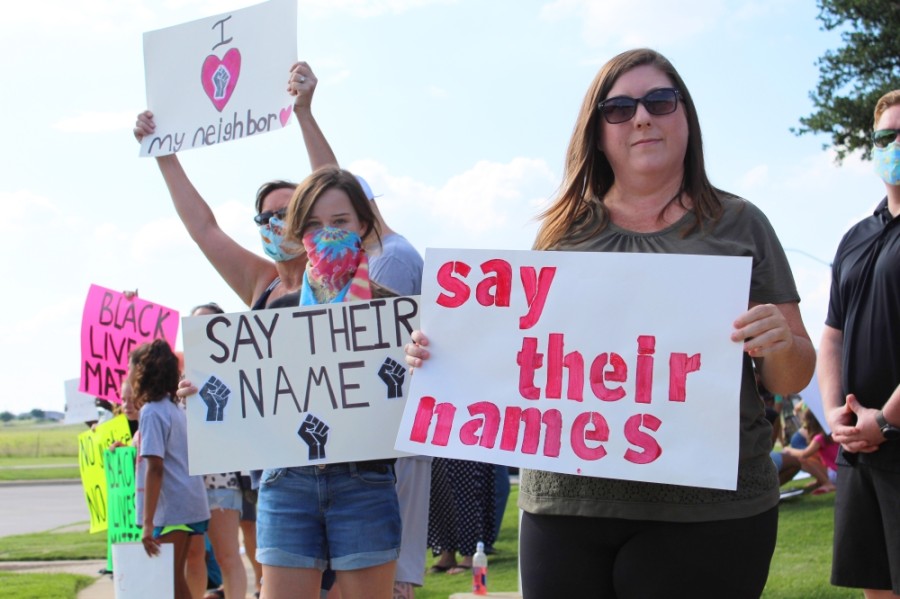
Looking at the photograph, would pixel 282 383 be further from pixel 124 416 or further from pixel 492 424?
pixel 124 416

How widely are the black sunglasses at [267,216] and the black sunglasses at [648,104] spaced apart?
2054 mm

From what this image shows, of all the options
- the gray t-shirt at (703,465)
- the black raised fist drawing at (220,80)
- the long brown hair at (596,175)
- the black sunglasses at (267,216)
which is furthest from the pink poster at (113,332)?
the gray t-shirt at (703,465)

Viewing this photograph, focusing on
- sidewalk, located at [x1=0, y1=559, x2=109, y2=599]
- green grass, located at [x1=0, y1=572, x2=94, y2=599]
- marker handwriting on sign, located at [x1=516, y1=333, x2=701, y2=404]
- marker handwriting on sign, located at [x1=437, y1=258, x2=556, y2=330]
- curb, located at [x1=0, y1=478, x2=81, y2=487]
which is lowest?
curb, located at [x1=0, y1=478, x2=81, y2=487]

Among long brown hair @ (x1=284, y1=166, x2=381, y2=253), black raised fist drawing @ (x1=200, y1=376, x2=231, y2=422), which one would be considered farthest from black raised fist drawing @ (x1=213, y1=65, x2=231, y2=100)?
black raised fist drawing @ (x1=200, y1=376, x2=231, y2=422)

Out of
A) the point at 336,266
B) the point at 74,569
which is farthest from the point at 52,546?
the point at 336,266

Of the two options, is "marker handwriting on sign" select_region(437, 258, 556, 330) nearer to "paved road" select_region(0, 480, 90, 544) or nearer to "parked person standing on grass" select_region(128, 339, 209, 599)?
"parked person standing on grass" select_region(128, 339, 209, 599)

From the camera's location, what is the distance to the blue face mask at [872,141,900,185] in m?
3.88

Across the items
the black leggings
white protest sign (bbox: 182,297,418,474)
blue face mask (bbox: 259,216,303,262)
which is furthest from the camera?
blue face mask (bbox: 259,216,303,262)

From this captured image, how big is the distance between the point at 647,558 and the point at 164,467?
14.7ft

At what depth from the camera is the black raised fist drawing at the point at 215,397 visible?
11.8 feet

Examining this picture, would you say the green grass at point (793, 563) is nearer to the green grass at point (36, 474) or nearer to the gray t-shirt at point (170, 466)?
the gray t-shirt at point (170, 466)

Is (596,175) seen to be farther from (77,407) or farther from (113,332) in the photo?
(77,407)

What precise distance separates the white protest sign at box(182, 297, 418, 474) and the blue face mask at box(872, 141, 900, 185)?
1.86m

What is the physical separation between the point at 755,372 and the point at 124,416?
565 centimetres
